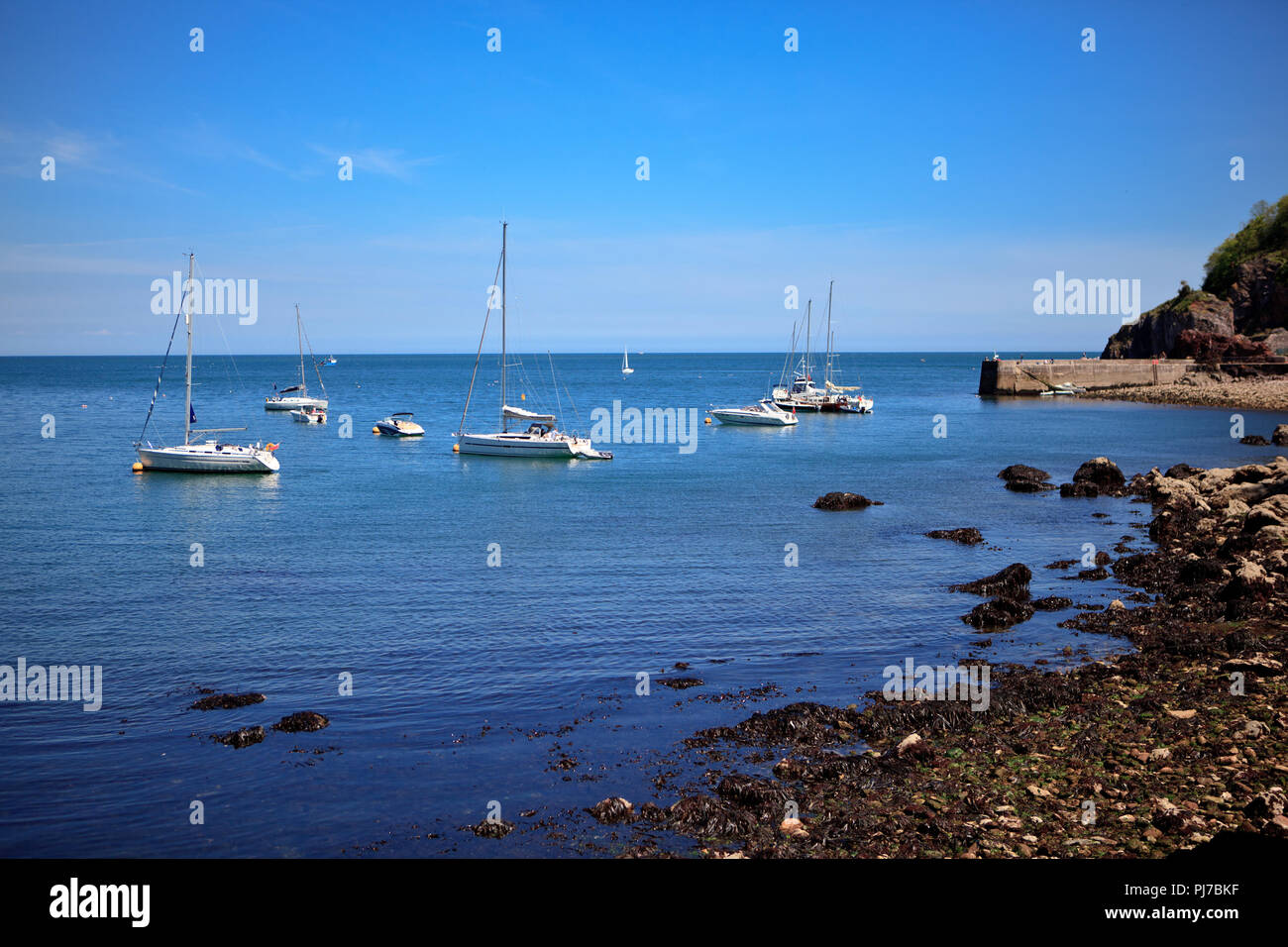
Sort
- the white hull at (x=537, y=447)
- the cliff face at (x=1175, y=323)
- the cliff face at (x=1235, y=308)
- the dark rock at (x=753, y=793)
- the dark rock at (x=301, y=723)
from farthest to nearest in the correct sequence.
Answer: the cliff face at (x=1175, y=323) < the cliff face at (x=1235, y=308) < the white hull at (x=537, y=447) < the dark rock at (x=301, y=723) < the dark rock at (x=753, y=793)

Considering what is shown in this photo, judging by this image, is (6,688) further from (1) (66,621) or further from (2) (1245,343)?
(2) (1245,343)

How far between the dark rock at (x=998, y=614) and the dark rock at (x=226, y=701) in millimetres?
15842

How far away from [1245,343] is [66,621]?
425 feet

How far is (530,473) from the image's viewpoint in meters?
57.0

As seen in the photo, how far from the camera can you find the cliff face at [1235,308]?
117 metres

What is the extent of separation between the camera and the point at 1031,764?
42.5 ft

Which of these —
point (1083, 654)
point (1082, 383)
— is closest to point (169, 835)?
point (1083, 654)

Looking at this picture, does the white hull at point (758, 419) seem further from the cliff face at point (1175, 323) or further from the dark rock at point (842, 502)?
the cliff face at point (1175, 323)

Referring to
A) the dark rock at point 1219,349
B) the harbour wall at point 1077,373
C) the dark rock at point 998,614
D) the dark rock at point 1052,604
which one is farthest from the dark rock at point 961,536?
the dark rock at point 1219,349

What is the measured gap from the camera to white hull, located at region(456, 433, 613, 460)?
202ft

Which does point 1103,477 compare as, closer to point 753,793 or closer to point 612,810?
point 753,793

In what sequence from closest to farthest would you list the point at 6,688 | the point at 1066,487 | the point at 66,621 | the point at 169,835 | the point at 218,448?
the point at 169,835, the point at 6,688, the point at 66,621, the point at 1066,487, the point at 218,448

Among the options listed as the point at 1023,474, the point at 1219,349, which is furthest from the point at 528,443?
the point at 1219,349

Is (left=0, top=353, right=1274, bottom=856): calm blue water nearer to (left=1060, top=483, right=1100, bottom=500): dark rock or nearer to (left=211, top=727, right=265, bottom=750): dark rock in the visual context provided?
(left=211, top=727, right=265, bottom=750): dark rock
